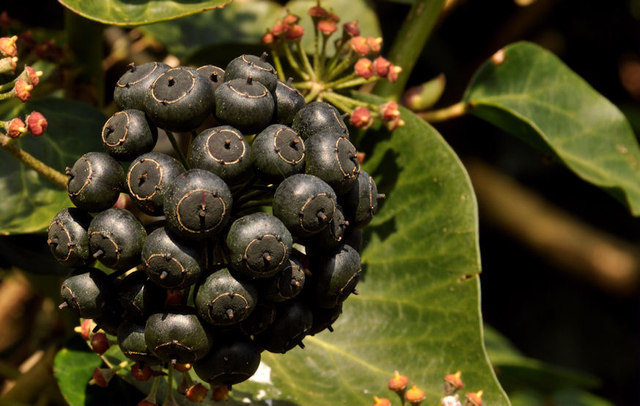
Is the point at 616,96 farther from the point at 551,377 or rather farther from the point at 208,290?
the point at 208,290

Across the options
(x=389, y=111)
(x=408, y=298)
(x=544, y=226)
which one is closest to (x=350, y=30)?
(x=389, y=111)

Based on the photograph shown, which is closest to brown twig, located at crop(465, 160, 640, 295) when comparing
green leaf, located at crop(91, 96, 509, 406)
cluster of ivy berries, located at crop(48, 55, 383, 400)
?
green leaf, located at crop(91, 96, 509, 406)

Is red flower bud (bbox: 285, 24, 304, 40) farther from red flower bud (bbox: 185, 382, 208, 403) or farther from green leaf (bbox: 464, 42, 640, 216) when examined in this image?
red flower bud (bbox: 185, 382, 208, 403)

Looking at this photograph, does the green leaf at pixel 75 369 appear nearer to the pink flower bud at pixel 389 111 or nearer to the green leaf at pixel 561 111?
the pink flower bud at pixel 389 111

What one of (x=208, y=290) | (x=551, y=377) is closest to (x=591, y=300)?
(x=551, y=377)

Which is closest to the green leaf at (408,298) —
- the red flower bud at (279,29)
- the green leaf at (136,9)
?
the red flower bud at (279,29)

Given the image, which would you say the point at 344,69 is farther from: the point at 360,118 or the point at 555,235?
the point at 555,235
